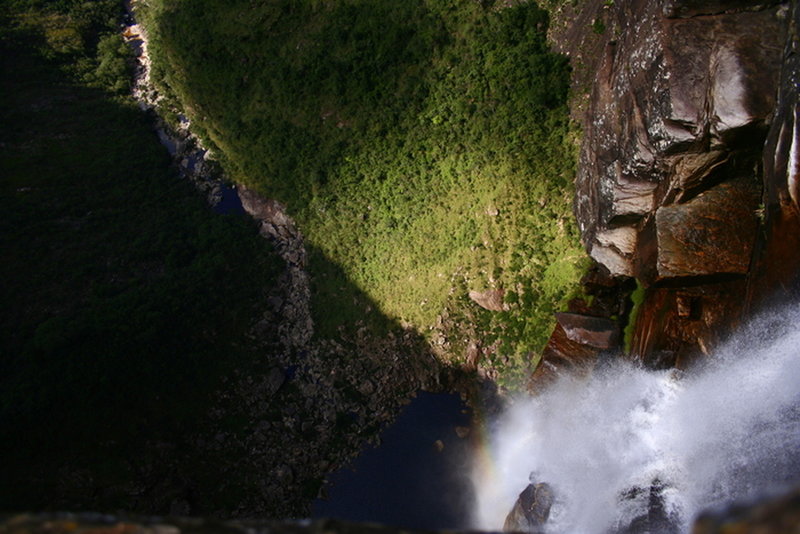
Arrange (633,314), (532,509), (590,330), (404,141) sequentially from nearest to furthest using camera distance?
(532,509), (633,314), (590,330), (404,141)

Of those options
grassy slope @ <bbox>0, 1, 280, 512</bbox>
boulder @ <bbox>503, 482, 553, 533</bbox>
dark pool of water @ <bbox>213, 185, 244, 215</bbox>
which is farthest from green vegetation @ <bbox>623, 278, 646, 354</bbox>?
dark pool of water @ <bbox>213, 185, 244, 215</bbox>

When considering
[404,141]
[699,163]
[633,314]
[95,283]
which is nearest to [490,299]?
[633,314]

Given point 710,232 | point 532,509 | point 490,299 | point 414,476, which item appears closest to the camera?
point 710,232

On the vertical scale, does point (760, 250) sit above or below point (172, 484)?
above

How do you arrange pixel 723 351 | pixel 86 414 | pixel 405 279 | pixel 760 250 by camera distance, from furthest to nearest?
pixel 405 279
pixel 86 414
pixel 723 351
pixel 760 250

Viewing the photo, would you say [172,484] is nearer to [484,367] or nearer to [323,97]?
[484,367]

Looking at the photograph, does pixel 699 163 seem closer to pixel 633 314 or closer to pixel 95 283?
pixel 633 314

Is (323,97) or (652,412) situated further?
(323,97)

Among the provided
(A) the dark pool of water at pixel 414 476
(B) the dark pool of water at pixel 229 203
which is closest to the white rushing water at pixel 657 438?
(A) the dark pool of water at pixel 414 476

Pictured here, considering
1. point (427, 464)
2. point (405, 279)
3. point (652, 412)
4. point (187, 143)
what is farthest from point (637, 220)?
point (187, 143)
